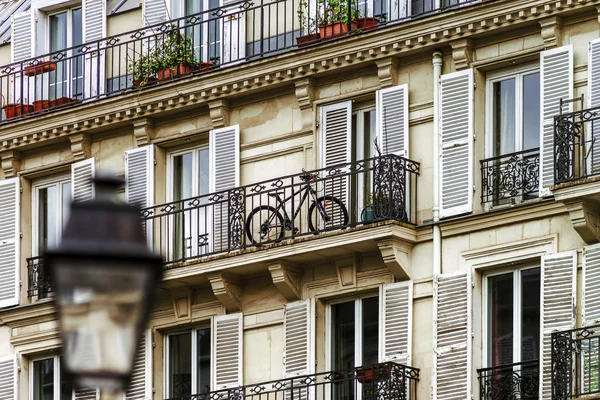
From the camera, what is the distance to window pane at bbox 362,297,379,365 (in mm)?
25188

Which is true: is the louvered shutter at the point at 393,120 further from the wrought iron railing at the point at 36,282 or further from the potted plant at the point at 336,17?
the wrought iron railing at the point at 36,282

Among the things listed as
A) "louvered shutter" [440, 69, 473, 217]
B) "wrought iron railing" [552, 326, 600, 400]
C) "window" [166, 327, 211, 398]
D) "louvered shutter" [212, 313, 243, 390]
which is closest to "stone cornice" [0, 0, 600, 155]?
"louvered shutter" [440, 69, 473, 217]

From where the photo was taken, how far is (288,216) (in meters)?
25.9

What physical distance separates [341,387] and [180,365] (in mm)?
3332

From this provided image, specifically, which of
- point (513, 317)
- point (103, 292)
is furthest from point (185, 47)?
point (103, 292)

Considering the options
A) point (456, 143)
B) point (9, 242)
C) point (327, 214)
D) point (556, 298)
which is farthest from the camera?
point (9, 242)

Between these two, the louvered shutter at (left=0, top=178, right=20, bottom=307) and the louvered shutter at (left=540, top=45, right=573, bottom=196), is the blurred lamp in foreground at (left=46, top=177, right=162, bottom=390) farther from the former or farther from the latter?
the louvered shutter at (left=0, top=178, right=20, bottom=307)

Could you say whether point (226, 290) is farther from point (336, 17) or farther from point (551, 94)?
point (551, 94)

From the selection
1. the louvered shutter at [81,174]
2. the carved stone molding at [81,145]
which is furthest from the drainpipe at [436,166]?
the carved stone molding at [81,145]

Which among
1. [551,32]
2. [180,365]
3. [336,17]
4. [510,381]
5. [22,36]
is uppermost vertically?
[22,36]

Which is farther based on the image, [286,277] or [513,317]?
[286,277]

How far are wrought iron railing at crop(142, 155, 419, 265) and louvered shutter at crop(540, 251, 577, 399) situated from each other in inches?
95.5

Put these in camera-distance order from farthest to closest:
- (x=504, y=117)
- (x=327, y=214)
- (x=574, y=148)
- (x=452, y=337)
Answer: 1. (x=327, y=214)
2. (x=504, y=117)
3. (x=452, y=337)
4. (x=574, y=148)

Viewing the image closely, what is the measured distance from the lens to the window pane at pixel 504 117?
24.2m
